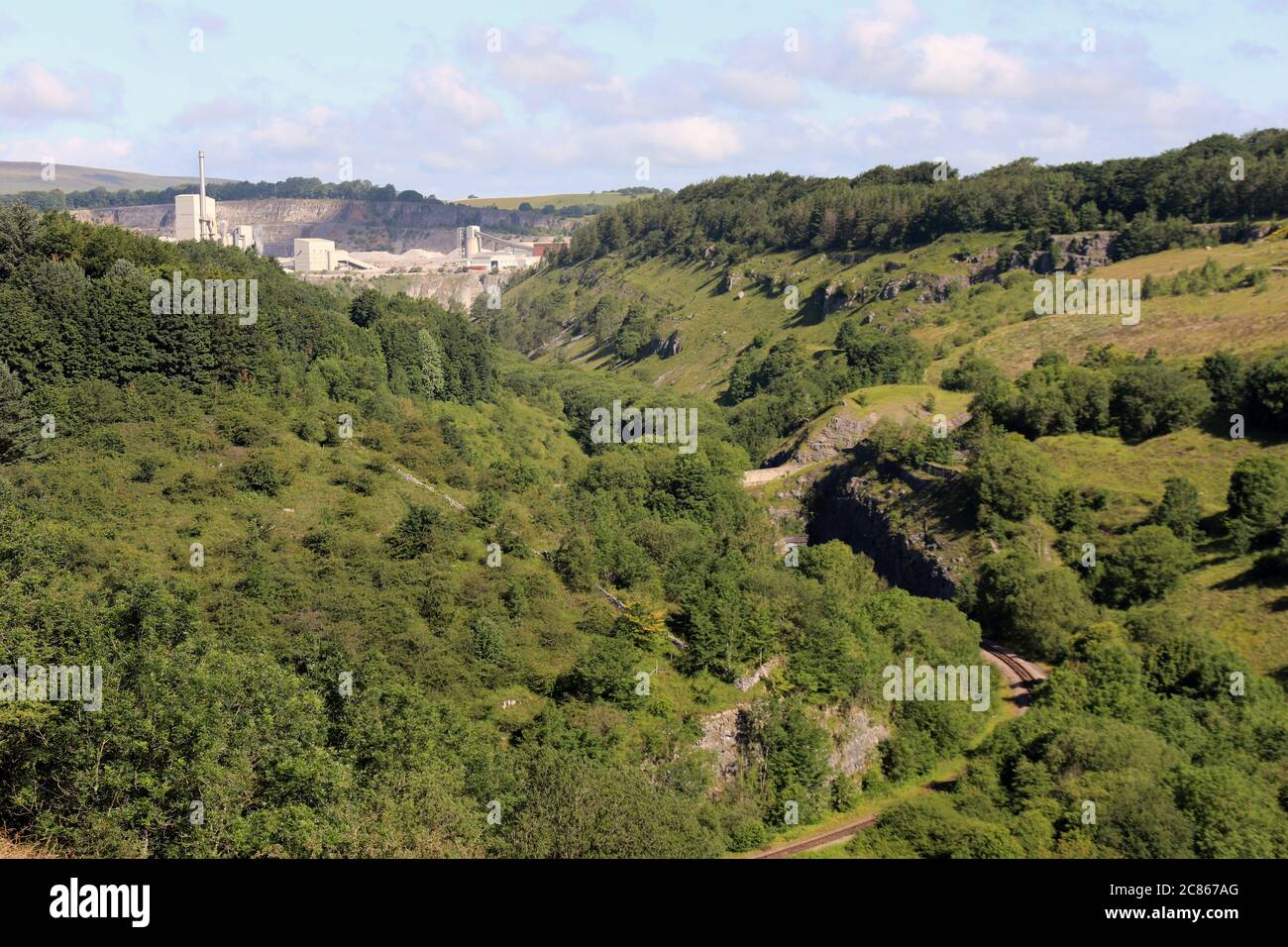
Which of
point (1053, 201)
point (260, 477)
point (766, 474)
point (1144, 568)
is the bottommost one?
point (1144, 568)

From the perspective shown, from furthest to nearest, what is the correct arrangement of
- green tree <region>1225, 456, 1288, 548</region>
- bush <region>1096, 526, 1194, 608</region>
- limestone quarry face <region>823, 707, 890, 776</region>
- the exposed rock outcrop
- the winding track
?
the exposed rock outcrop, green tree <region>1225, 456, 1288, 548</region>, bush <region>1096, 526, 1194, 608</region>, limestone quarry face <region>823, 707, 890, 776</region>, the winding track

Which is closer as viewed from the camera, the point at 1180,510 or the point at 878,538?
the point at 1180,510

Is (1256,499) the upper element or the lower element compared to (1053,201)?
lower

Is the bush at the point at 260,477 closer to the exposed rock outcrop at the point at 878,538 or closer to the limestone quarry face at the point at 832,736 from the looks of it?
the limestone quarry face at the point at 832,736

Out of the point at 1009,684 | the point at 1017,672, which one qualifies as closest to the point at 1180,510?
the point at 1017,672

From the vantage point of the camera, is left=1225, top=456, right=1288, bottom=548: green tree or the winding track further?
left=1225, top=456, right=1288, bottom=548: green tree

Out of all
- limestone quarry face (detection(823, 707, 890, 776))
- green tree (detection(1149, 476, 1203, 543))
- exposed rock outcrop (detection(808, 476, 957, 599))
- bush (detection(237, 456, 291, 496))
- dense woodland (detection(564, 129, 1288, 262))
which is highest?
dense woodland (detection(564, 129, 1288, 262))

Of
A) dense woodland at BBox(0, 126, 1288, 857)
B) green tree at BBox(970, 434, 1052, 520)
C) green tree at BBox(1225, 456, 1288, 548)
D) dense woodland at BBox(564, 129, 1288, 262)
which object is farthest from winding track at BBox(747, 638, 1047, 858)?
dense woodland at BBox(564, 129, 1288, 262)

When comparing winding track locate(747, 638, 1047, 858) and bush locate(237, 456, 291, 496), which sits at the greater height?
bush locate(237, 456, 291, 496)

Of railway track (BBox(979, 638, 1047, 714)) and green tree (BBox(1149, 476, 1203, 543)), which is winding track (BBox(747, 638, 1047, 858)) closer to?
railway track (BBox(979, 638, 1047, 714))

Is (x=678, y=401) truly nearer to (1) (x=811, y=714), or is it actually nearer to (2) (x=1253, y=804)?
(1) (x=811, y=714)

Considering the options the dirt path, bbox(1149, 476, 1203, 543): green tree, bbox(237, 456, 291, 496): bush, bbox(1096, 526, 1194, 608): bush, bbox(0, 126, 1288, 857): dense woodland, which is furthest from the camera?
the dirt path

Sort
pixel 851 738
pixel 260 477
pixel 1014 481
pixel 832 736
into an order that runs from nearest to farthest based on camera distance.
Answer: pixel 832 736, pixel 851 738, pixel 260 477, pixel 1014 481

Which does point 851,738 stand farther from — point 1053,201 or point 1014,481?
point 1053,201
